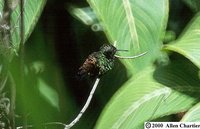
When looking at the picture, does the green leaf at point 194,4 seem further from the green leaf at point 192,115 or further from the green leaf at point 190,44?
the green leaf at point 192,115

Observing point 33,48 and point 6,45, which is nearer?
point 6,45

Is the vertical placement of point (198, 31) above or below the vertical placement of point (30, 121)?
above

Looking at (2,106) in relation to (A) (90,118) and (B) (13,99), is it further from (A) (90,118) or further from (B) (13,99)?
(A) (90,118)

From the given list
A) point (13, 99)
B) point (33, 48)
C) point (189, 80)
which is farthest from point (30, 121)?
point (189, 80)

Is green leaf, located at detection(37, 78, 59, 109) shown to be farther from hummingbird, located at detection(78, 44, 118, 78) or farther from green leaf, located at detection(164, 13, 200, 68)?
green leaf, located at detection(164, 13, 200, 68)

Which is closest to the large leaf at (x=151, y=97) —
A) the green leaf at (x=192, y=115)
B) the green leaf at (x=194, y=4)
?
the green leaf at (x=192, y=115)

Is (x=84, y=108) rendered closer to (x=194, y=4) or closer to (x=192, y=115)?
(x=192, y=115)

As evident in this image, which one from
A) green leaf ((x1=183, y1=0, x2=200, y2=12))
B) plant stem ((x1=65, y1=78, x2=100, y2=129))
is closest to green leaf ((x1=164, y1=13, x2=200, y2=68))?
green leaf ((x1=183, y1=0, x2=200, y2=12))

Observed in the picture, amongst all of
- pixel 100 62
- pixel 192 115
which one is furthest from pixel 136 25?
pixel 192 115
